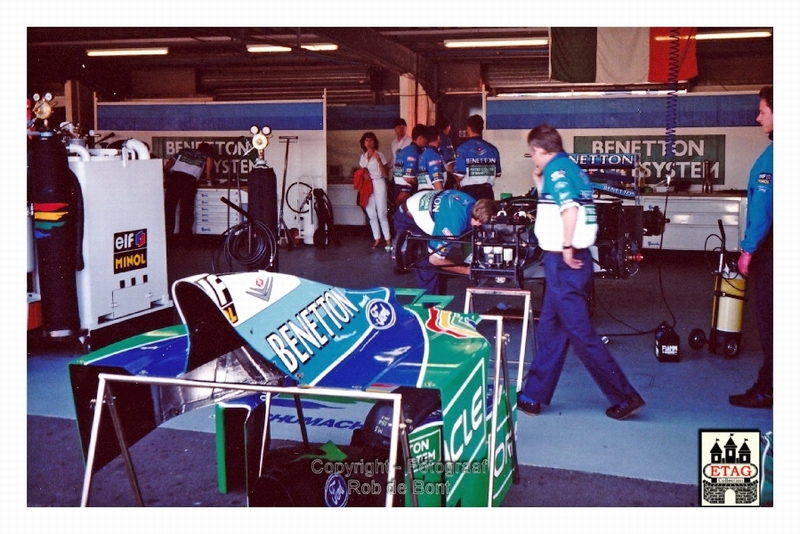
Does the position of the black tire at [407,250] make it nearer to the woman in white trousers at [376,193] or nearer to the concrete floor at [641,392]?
the concrete floor at [641,392]

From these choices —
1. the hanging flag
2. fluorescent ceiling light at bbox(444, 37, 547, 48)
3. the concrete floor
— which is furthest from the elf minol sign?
fluorescent ceiling light at bbox(444, 37, 547, 48)

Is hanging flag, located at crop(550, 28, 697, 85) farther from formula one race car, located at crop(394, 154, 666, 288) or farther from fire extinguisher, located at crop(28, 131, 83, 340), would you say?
fire extinguisher, located at crop(28, 131, 83, 340)

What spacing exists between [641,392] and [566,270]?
1245 millimetres

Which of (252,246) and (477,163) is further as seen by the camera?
(252,246)

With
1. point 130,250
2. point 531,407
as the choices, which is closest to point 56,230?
point 130,250

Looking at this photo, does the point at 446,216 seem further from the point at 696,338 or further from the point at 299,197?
the point at 299,197

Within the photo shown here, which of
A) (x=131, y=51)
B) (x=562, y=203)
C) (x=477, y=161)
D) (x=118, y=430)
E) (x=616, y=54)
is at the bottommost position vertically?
(x=118, y=430)

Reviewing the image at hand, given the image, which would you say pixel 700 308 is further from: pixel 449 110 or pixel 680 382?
pixel 449 110

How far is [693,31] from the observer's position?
9820 millimetres

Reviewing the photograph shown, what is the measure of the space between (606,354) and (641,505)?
1082 mm

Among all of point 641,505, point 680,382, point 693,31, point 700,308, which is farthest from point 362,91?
point 641,505

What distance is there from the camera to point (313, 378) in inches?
125

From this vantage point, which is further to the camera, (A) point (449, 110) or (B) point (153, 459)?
(A) point (449, 110)

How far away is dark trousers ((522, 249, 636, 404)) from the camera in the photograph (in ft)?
15.0
